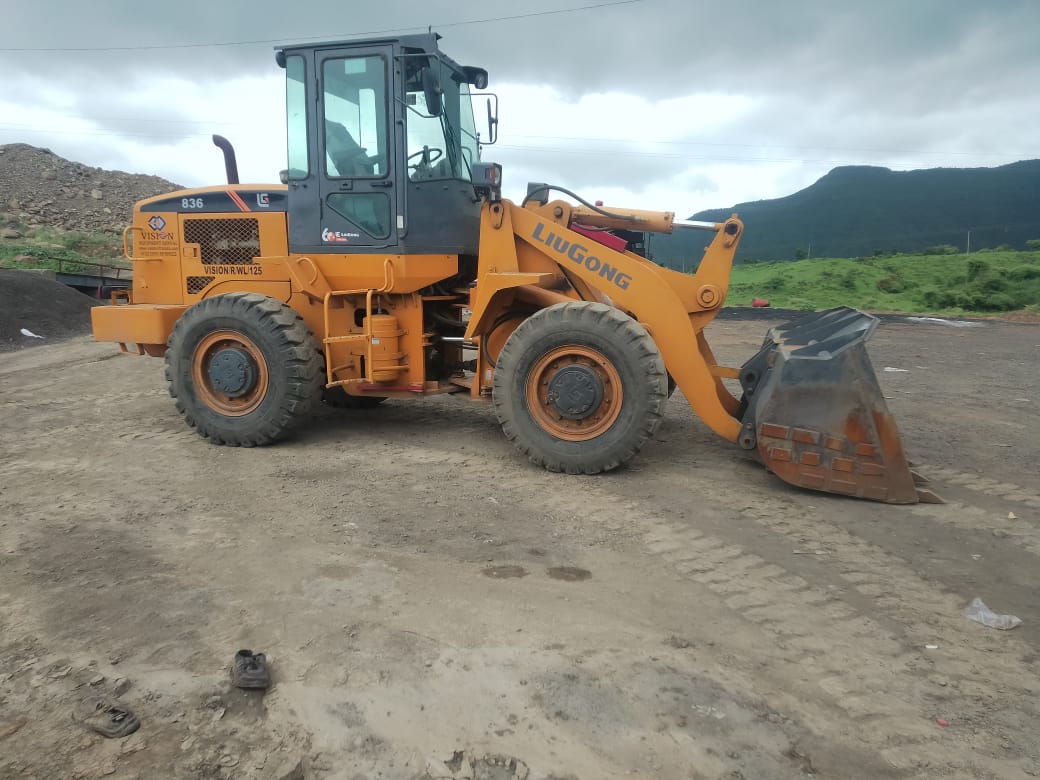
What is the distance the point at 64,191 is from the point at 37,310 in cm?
2599

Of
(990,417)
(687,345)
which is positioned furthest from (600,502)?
(990,417)

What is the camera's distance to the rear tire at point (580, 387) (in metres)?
5.05

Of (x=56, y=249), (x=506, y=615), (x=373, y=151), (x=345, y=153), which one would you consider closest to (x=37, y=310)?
(x=56, y=249)

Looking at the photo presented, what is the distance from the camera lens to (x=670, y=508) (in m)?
4.58

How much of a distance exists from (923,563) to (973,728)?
144 cm

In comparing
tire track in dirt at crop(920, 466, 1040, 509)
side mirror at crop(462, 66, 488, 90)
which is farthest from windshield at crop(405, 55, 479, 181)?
tire track in dirt at crop(920, 466, 1040, 509)

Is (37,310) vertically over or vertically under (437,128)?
under

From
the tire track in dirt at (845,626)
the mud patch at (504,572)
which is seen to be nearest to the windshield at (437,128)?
the tire track in dirt at (845,626)

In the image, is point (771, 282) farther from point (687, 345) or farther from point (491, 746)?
point (491, 746)

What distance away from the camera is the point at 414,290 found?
5.93 m

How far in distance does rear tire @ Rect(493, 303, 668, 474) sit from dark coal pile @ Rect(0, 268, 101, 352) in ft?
42.3

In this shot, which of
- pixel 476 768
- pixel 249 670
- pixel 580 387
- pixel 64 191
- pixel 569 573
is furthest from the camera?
pixel 64 191

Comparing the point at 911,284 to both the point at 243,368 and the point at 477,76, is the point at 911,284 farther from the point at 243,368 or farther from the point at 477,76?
the point at 243,368

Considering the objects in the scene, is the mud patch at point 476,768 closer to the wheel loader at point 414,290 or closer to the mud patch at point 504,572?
the mud patch at point 504,572
